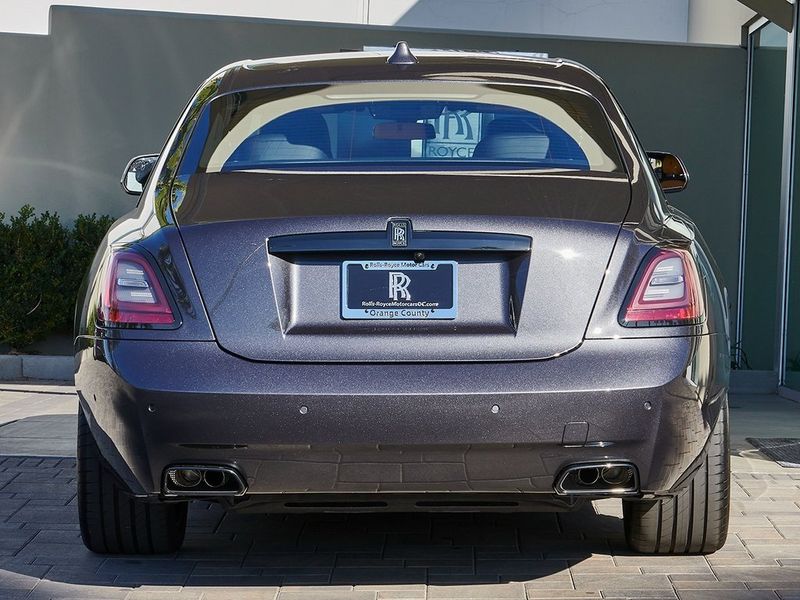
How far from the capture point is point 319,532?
4.53 metres

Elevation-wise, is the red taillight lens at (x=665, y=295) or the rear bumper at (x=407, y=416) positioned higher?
the red taillight lens at (x=665, y=295)

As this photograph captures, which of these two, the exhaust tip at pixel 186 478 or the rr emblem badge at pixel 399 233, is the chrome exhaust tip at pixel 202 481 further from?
the rr emblem badge at pixel 399 233

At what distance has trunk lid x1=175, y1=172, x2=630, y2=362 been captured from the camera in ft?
11.0

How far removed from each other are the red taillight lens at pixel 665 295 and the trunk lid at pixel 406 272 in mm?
115

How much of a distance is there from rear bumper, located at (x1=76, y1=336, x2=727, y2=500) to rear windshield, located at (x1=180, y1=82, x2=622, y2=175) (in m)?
0.73

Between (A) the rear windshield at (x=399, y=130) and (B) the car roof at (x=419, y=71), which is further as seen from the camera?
(B) the car roof at (x=419, y=71)

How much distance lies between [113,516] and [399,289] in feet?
4.20

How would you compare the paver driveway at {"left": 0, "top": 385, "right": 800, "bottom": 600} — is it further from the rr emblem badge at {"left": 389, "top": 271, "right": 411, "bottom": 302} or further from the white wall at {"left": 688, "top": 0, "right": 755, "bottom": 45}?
the white wall at {"left": 688, "top": 0, "right": 755, "bottom": 45}

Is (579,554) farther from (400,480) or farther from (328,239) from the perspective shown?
(328,239)

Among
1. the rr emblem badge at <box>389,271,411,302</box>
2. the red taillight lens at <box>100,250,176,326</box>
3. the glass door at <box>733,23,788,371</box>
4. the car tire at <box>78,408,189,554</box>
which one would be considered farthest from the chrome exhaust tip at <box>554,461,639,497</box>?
the glass door at <box>733,23,788,371</box>

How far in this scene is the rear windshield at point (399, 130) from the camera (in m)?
3.91

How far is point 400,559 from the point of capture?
4109 millimetres

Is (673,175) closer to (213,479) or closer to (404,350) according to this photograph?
(404,350)

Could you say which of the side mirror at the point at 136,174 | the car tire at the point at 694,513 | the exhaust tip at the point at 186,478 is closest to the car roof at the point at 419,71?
the side mirror at the point at 136,174
